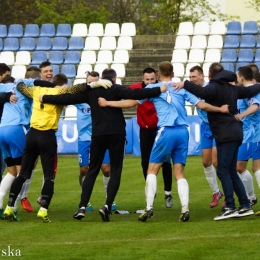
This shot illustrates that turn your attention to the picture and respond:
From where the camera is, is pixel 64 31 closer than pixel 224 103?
No

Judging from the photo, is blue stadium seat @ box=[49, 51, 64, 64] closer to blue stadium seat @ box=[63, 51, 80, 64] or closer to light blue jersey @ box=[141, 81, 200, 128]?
blue stadium seat @ box=[63, 51, 80, 64]

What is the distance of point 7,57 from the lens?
3259 centimetres

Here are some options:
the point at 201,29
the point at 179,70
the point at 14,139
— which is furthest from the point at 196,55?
the point at 14,139

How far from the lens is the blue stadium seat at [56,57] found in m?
31.9

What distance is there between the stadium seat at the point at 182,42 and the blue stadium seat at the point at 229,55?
1.69 m

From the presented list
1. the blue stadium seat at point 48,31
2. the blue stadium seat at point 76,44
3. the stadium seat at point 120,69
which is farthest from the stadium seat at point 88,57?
the blue stadium seat at point 48,31

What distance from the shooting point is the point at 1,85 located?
43.8 ft

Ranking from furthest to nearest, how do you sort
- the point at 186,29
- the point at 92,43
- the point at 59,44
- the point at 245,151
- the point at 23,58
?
the point at 59,44 < the point at 92,43 < the point at 23,58 < the point at 186,29 < the point at 245,151

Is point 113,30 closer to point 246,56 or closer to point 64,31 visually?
point 64,31

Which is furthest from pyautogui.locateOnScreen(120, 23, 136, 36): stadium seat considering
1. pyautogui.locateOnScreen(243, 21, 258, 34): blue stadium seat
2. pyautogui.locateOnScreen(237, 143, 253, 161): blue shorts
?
pyautogui.locateOnScreen(237, 143, 253, 161): blue shorts

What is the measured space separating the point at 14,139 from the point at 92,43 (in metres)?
20.0

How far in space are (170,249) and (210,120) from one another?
3.07 meters

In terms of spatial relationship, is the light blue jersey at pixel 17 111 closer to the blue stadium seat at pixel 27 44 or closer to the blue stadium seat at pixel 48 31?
the blue stadium seat at pixel 27 44

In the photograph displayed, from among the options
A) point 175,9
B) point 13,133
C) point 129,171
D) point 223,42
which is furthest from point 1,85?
point 175,9
